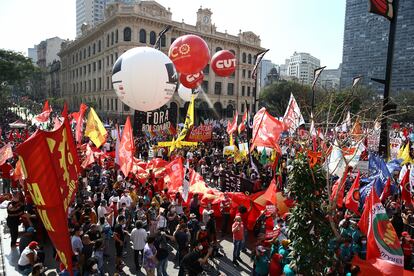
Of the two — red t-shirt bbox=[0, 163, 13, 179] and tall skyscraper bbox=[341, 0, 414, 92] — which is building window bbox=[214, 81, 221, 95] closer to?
red t-shirt bbox=[0, 163, 13, 179]

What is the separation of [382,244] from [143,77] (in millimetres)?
7523

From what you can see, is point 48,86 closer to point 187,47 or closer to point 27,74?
point 27,74

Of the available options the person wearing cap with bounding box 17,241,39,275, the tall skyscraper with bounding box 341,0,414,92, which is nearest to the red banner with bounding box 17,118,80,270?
the person wearing cap with bounding box 17,241,39,275

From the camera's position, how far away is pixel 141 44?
48.0 meters

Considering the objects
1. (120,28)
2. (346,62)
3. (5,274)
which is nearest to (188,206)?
(5,274)

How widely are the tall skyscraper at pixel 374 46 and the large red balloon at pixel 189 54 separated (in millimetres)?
97689

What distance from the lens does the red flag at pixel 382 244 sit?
19.9 ft

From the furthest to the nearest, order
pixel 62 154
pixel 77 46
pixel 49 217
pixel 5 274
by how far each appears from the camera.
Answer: pixel 77 46 → pixel 5 274 → pixel 62 154 → pixel 49 217

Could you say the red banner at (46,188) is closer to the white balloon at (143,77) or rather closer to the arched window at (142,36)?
the white balloon at (143,77)

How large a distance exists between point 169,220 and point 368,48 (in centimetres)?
12626

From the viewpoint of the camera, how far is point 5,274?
305 inches

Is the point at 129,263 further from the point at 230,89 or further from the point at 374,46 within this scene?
the point at 374,46

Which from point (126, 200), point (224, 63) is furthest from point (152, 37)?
point (126, 200)

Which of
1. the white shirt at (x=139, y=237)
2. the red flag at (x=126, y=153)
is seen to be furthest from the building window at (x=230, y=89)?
the white shirt at (x=139, y=237)
